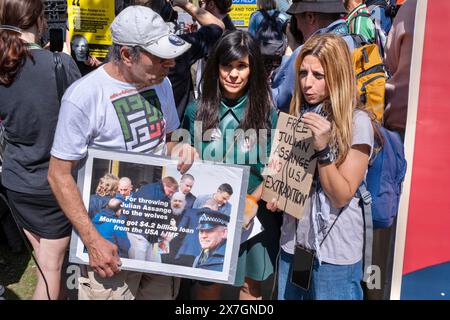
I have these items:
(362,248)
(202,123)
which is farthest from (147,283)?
(362,248)

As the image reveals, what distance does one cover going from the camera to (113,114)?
2.37 metres

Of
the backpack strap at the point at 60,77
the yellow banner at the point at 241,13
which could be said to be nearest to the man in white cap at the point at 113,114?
the backpack strap at the point at 60,77

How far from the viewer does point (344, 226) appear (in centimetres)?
247

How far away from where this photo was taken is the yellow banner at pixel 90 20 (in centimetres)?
425

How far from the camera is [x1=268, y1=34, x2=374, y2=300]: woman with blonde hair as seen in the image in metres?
2.34

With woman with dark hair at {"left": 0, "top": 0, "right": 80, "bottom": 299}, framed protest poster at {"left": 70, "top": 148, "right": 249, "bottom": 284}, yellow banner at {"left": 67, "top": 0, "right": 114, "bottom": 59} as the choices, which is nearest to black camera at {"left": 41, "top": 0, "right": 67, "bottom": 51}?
yellow banner at {"left": 67, "top": 0, "right": 114, "bottom": 59}

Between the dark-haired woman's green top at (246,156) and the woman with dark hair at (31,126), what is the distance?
74cm

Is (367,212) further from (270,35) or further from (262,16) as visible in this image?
(262,16)

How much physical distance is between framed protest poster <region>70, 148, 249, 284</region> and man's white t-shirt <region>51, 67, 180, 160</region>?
0.14m

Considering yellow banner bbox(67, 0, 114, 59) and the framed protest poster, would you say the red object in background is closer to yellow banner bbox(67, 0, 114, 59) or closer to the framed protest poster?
the framed protest poster

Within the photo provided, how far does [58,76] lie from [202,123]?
0.78 m

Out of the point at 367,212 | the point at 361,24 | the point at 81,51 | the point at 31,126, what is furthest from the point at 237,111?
the point at 81,51

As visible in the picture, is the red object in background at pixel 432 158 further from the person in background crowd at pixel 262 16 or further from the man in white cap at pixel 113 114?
the person in background crowd at pixel 262 16
